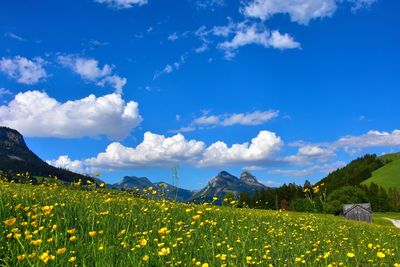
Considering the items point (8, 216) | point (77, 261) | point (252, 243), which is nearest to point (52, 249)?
point (77, 261)

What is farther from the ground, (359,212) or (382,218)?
(359,212)

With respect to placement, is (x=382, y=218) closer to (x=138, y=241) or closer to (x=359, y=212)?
(x=359, y=212)

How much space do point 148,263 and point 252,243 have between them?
3004 millimetres

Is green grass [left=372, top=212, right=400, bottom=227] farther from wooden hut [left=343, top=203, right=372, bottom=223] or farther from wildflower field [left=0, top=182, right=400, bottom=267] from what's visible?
wildflower field [left=0, top=182, right=400, bottom=267]

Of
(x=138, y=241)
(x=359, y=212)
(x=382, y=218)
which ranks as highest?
(x=138, y=241)

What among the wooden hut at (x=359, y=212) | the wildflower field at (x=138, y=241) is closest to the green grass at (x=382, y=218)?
the wooden hut at (x=359, y=212)

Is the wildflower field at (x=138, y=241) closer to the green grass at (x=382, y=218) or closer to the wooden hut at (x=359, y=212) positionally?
the wooden hut at (x=359, y=212)

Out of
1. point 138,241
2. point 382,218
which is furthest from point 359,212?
point 138,241

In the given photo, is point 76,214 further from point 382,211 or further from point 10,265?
point 382,211

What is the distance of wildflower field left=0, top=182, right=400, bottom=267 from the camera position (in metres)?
5.29

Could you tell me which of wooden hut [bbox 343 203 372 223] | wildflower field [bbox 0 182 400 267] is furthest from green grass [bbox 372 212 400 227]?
wildflower field [bbox 0 182 400 267]

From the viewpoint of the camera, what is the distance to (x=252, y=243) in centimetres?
786

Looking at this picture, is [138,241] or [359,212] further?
[359,212]

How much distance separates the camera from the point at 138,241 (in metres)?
5.66
